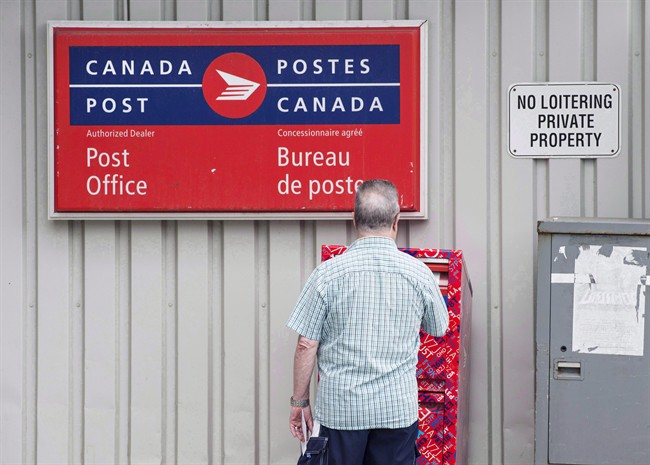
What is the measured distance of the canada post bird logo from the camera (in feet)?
18.0

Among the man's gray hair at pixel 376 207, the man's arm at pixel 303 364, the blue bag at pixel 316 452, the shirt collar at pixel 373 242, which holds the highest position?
the man's gray hair at pixel 376 207

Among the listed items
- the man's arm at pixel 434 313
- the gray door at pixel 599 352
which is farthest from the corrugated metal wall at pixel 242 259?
the man's arm at pixel 434 313

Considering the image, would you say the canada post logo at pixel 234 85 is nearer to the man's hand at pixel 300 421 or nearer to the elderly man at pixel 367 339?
the elderly man at pixel 367 339

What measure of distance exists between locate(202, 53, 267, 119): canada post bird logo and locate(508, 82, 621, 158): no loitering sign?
1.48 meters

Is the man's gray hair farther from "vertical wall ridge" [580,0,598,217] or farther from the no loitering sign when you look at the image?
"vertical wall ridge" [580,0,598,217]

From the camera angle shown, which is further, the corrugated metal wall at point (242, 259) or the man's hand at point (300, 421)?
the corrugated metal wall at point (242, 259)

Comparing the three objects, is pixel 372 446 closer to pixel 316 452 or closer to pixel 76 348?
pixel 316 452

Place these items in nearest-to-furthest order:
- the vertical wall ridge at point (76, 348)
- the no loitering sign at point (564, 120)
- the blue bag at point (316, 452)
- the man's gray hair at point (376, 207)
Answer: the blue bag at point (316, 452) → the man's gray hair at point (376, 207) → the no loitering sign at point (564, 120) → the vertical wall ridge at point (76, 348)

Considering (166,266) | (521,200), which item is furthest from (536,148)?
(166,266)

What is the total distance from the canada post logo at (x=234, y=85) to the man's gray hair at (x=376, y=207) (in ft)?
5.24

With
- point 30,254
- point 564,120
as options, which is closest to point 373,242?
point 564,120

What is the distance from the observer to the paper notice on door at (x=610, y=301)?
4594mm

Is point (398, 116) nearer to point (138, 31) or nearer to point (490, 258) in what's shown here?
point (490, 258)

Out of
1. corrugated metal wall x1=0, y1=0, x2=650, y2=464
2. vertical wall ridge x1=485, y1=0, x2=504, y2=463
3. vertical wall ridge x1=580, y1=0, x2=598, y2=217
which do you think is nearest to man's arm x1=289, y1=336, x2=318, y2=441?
corrugated metal wall x1=0, y1=0, x2=650, y2=464
